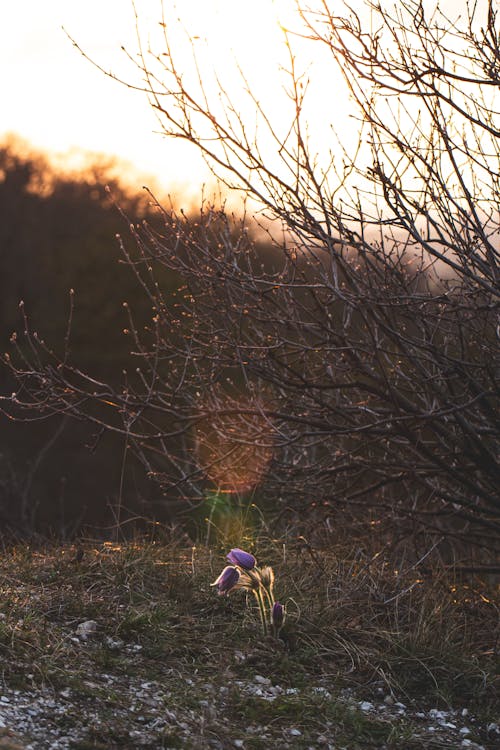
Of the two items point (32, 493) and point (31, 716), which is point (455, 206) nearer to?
point (31, 716)

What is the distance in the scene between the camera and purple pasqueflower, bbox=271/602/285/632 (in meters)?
3.31

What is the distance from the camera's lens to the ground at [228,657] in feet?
8.89

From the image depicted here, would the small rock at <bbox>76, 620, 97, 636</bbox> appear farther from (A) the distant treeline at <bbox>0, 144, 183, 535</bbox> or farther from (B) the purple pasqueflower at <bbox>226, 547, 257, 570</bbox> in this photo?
(A) the distant treeline at <bbox>0, 144, 183, 535</bbox>

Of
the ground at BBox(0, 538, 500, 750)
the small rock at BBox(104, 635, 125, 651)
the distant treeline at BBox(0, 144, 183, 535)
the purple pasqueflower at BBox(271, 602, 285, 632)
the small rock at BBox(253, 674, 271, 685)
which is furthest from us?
the distant treeline at BBox(0, 144, 183, 535)

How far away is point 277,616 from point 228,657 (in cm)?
24

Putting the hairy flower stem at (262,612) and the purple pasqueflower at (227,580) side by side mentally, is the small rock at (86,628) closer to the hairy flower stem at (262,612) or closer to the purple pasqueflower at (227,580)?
the purple pasqueflower at (227,580)

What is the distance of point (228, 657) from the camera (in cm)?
322

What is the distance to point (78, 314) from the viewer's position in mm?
15828

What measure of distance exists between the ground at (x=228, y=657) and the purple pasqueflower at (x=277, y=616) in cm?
7

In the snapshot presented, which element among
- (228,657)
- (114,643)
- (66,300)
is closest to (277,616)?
(228,657)

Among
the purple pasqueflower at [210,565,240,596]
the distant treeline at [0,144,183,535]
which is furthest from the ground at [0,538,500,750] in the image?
the distant treeline at [0,144,183,535]

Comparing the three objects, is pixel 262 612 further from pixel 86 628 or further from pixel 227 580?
pixel 86 628

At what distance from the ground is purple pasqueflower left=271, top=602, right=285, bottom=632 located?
7cm

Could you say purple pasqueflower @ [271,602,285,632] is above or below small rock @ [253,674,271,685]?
above
